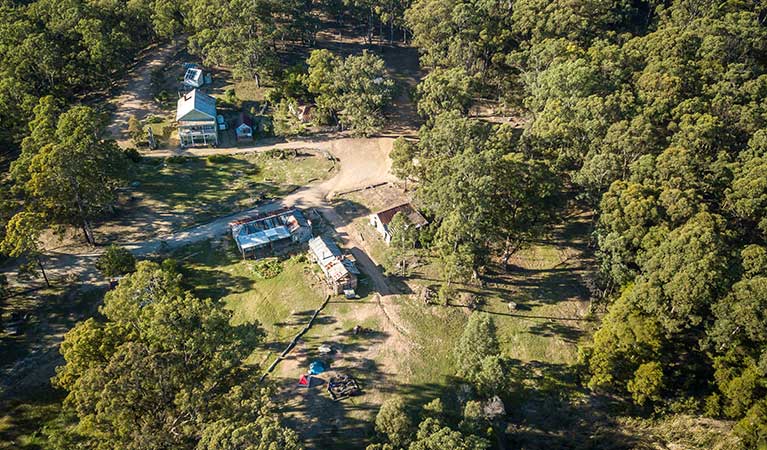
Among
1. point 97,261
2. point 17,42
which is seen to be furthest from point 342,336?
point 17,42

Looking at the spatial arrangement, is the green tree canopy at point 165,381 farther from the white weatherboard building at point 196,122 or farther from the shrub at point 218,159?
the white weatherboard building at point 196,122

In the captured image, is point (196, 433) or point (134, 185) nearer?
point (196, 433)

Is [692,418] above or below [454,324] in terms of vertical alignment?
below

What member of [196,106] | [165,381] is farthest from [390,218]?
[196,106]

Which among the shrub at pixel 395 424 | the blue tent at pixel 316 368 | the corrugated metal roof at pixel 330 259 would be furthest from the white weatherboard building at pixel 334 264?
the shrub at pixel 395 424

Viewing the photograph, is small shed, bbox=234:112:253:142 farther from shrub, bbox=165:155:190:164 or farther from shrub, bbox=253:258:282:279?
shrub, bbox=253:258:282:279

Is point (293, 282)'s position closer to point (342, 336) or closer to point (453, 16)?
point (342, 336)

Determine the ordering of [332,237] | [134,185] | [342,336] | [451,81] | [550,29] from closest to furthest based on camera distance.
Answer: [342,336], [332,237], [134,185], [451,81], [550,29]
